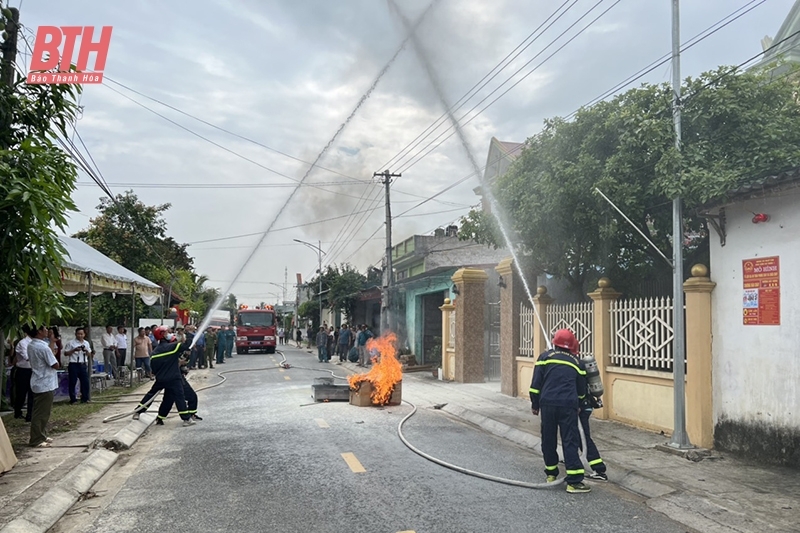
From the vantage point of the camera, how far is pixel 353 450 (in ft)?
28.1

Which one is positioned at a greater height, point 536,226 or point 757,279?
point 536,226

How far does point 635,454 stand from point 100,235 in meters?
30.2

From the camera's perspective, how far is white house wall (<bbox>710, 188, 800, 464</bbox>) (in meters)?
7.46

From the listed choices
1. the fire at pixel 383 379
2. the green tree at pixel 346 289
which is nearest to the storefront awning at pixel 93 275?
the fire at pixel 383 379

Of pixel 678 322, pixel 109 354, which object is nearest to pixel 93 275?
pixel 109 354

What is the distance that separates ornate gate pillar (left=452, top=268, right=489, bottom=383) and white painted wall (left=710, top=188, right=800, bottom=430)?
10238 mm

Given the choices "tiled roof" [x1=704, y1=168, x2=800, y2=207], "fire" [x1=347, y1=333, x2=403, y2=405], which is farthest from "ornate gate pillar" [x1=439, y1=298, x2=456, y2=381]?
"tiled roof" [x1=704, y1=168, x2=800, y2=207]

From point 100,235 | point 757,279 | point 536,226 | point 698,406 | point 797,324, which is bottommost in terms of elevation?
point 698,406

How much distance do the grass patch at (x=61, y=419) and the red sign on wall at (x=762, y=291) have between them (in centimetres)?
1013

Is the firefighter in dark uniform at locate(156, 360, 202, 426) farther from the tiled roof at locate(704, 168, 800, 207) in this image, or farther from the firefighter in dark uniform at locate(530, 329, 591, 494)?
the tiled roof at locate(704, 168, 800, 207)

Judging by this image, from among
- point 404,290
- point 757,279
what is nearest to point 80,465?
point 757,279

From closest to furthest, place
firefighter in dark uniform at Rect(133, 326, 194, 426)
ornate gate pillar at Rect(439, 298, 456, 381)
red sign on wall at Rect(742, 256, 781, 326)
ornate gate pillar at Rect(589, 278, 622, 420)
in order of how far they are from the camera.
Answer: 1. red sign on wall at Rect(742, 256, 781, 326)
2. firefighter in dark uniform at Rect(133, 326, 194, 426)
3. ornate gate pillar at Rect(589, 278, 622, 420)
4. ornate gate pillar at Rect(439, 298, 456, 381)

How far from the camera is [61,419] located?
36.7 feet

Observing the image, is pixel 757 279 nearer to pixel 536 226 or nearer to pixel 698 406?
pixel 698 406
